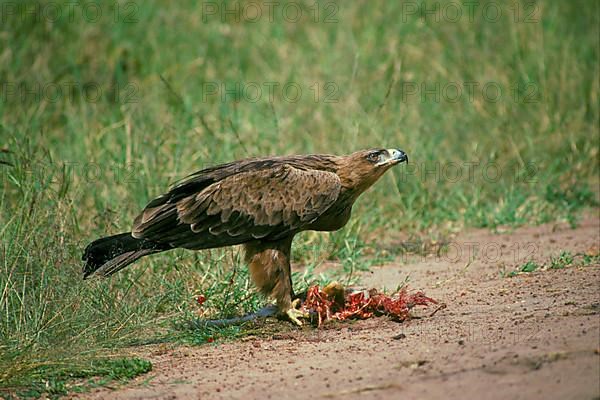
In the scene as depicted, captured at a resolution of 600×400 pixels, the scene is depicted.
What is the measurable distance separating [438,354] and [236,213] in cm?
164

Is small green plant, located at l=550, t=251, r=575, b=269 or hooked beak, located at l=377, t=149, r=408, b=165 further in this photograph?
small green plant, located at l=550, t=251, r=575, b=269

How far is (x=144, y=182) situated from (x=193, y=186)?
1.60 meters

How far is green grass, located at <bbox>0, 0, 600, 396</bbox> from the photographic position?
5.37 m

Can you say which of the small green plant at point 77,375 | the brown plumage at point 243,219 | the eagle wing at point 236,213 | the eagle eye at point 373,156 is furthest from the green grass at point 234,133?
the eagle eye at point 373,156

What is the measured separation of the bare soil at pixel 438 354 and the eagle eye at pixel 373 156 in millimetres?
951

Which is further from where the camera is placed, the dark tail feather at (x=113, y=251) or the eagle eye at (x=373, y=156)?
the eagle eye at (x=373, y=156)

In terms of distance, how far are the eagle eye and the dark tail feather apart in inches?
57.2

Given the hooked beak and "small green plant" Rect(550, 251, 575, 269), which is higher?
the hooked beak

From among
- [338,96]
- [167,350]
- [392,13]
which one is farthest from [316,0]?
[167,350]

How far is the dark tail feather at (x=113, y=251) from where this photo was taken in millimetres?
5324

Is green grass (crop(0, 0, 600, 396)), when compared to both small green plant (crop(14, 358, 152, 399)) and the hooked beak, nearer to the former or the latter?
small green plant (crop(14, 358, 152, 399))

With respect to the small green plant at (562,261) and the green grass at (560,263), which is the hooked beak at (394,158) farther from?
the small green plant at (562,261)

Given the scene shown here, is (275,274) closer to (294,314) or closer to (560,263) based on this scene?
(294,314)

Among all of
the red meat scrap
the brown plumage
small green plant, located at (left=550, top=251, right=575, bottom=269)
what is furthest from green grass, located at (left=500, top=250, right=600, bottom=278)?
the brown plumage
